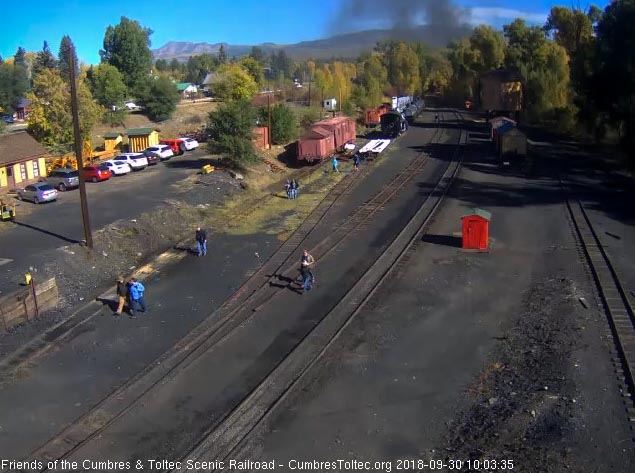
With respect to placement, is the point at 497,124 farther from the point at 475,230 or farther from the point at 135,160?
the point at 475,230

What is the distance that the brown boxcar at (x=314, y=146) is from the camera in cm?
4212

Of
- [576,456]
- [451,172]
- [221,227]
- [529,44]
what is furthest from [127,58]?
[576,456]

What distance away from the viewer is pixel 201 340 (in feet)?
49.7

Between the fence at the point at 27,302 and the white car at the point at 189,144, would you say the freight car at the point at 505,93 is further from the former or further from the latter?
the fence at the point at 27,302

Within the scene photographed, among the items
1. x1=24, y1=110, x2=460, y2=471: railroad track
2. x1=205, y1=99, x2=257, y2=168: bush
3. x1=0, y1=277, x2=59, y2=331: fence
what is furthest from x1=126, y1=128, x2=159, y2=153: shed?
x1=0, y1=277, x2=59, y2=331: fence

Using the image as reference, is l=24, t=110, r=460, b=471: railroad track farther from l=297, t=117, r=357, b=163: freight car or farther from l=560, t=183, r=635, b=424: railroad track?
l=297, t=117, r=357, b=163: freight car

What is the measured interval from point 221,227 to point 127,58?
231 feet

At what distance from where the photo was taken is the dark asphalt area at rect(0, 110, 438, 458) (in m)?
11.8

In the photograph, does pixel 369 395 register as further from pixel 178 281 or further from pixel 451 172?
pixel 451 172

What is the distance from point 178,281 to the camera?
792 inches

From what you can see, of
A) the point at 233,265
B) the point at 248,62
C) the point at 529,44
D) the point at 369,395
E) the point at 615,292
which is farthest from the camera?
the point at 248,62

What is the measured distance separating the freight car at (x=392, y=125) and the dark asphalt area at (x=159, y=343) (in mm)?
35423

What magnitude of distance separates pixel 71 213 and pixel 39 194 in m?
3.44

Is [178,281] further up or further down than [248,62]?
further down
